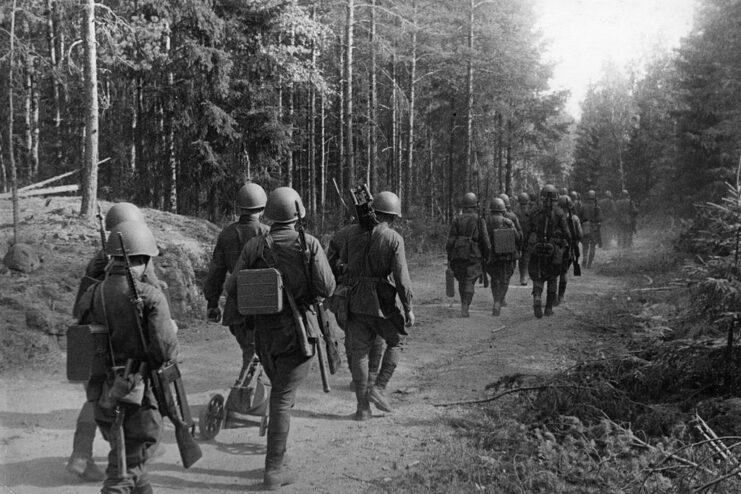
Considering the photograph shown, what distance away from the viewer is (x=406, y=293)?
20.8 ft

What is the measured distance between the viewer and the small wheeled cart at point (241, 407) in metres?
5.67

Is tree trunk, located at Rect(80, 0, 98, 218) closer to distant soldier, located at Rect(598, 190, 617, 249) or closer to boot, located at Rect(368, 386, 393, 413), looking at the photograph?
boot, located at Rect(368, 386, 393, 413)

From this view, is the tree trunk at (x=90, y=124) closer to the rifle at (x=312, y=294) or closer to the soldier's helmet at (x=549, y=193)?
the soldier's helmet at (x=549, y=193)

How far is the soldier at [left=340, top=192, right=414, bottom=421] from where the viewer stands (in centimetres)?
638

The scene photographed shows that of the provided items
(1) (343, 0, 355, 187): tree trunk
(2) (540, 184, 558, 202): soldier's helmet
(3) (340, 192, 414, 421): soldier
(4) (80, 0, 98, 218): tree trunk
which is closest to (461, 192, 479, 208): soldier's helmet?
(2) (540, 184, 558, 202): soldier's helmet

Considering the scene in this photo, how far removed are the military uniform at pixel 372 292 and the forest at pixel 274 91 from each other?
7331 mm

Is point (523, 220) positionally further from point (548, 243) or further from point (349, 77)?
point (349, 77)

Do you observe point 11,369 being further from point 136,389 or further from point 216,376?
point 136,389

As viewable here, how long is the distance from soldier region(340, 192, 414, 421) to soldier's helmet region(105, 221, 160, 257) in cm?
273

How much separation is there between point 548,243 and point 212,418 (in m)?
7.61

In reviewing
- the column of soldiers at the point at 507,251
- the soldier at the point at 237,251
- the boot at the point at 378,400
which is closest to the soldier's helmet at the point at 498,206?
the column of soldiers at the point at 507,251

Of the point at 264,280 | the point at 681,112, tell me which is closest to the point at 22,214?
the point at 264,280

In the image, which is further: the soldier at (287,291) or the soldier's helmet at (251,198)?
the soldier's helmet at (251,198)

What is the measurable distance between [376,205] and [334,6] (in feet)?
59.5
